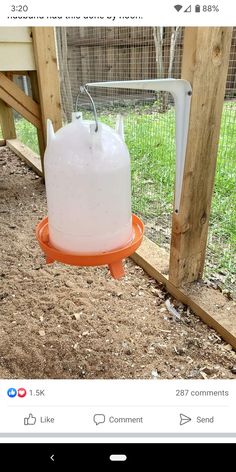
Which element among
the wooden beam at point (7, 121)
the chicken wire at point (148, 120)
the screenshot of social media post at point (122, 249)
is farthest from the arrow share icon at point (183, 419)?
the wooden beam at point (7, 121)

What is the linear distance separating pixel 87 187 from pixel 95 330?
0.69 meters

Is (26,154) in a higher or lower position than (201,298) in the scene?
lower

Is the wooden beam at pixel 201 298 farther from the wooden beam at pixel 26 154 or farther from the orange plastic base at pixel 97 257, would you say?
the wooden beam at pixel 26 154

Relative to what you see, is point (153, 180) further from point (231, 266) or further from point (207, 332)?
point (207, 332)

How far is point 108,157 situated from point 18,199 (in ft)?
5.43

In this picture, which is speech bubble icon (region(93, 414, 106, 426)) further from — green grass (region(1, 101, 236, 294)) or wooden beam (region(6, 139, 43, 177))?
wooden beam (region(6, 139, 43, 177))

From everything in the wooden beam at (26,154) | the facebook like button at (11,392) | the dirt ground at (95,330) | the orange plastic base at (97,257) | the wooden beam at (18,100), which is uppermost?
the orange plastic base at (97,257)

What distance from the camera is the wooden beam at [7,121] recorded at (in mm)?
2965

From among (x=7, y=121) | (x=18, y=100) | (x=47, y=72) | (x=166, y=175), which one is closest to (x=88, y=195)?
(x=166, y=175)

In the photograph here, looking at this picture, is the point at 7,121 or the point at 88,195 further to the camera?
the point at 7,121

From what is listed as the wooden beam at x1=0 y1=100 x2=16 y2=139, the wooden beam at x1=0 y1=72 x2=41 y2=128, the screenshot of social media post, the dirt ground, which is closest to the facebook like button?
the screenshot of social media post

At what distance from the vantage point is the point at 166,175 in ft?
6.02
